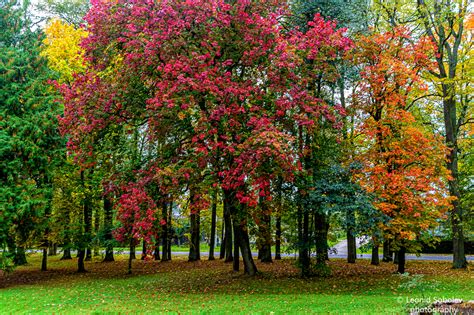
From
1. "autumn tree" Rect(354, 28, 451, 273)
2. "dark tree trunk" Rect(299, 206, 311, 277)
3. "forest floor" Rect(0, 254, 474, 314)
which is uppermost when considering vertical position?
"autumn tree" Rect(354, 28, 451, 273)

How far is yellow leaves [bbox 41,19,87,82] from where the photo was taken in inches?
877

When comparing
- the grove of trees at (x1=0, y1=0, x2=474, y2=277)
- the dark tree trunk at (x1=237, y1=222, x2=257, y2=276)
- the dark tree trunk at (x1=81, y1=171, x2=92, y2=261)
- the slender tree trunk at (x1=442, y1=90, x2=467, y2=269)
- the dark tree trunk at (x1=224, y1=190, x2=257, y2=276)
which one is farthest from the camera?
the dark tree trunk at (x1=81, y1=171, x2=92, y2=261)

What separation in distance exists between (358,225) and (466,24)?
50.5 ft

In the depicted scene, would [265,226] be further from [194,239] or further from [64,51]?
[64,51]

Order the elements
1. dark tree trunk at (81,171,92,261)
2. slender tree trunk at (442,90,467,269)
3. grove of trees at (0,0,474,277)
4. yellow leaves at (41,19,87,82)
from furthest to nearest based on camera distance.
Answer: yellow leaves at (41,19,87,82)
dark tree trunk at (81,171,92,261)
slender tree trunk at (442,90,467,269)
grove of trees at (0,0,474,277)

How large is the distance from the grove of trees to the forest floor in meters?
1.51

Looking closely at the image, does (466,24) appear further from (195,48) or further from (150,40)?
(150,40)

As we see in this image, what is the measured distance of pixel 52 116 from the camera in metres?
18.0

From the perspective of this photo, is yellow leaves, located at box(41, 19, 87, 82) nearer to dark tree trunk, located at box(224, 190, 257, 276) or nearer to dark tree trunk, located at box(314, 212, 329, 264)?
dark tree trunk, located at box(224, 190, 257, 276)

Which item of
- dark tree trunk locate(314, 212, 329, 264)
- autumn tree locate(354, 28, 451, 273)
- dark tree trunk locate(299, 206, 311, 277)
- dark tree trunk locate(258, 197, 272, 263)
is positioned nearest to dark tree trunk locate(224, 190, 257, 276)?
dark tree trunk locate(258, 197, 272, 263)

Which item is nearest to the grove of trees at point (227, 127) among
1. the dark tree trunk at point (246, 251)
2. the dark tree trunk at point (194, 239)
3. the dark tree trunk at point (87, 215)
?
the dark tree trunk at point (246, 251)

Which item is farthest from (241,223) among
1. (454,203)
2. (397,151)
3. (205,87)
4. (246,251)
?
(454,203)

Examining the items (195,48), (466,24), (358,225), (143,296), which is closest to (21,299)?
(143,296)

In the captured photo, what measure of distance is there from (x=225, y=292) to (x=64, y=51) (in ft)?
55.6
